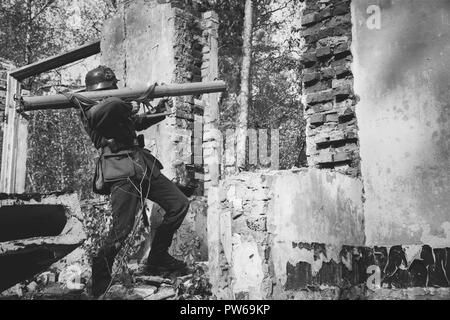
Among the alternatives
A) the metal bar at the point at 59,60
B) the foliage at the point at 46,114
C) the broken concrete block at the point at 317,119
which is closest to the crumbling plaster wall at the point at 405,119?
the broken concrete block at the point at 317,119

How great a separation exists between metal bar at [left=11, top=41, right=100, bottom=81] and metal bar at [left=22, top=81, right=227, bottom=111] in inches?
72.3

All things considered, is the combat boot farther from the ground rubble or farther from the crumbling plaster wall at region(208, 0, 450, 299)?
the crumbling plaster wall at region(208, 0, 450, 299)

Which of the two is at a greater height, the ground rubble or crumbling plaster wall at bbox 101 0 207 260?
crumbling plaster wall at bbox 101 0 207 260

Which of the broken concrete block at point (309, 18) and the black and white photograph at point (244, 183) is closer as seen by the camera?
the black and white photograph at point (244, 183)

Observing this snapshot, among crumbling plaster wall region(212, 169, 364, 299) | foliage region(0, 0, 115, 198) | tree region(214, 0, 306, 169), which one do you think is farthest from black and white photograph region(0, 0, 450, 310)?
foliage region(0, 0, 115, 198)

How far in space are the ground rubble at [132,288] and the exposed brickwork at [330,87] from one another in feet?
4.79

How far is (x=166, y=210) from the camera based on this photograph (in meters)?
3.85

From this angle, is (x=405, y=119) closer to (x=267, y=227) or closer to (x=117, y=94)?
(x=267, y=227)

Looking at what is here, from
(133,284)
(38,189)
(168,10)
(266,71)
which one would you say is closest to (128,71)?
(168,10)

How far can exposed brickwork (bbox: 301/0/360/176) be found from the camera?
10.6 feet

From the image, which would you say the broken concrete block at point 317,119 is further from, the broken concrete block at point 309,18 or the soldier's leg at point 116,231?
the soldier's leg at point 116,231

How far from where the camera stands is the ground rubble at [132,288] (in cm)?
350

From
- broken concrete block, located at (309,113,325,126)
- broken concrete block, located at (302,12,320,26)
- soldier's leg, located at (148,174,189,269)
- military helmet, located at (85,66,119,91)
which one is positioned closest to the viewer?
broken concrete block, located at (309,113,325,126)

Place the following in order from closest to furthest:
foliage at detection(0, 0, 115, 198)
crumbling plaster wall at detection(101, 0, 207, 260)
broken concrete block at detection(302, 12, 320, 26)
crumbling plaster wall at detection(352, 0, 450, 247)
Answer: crumbling plaster wall at detection(352, 0, 450, 247)
broken concrete block at detection(302, 12, 320, 26)
crumbling plaster wall at detection(101, 0, 207, 260)
foliage at detection(0, 0, 115, 198)
